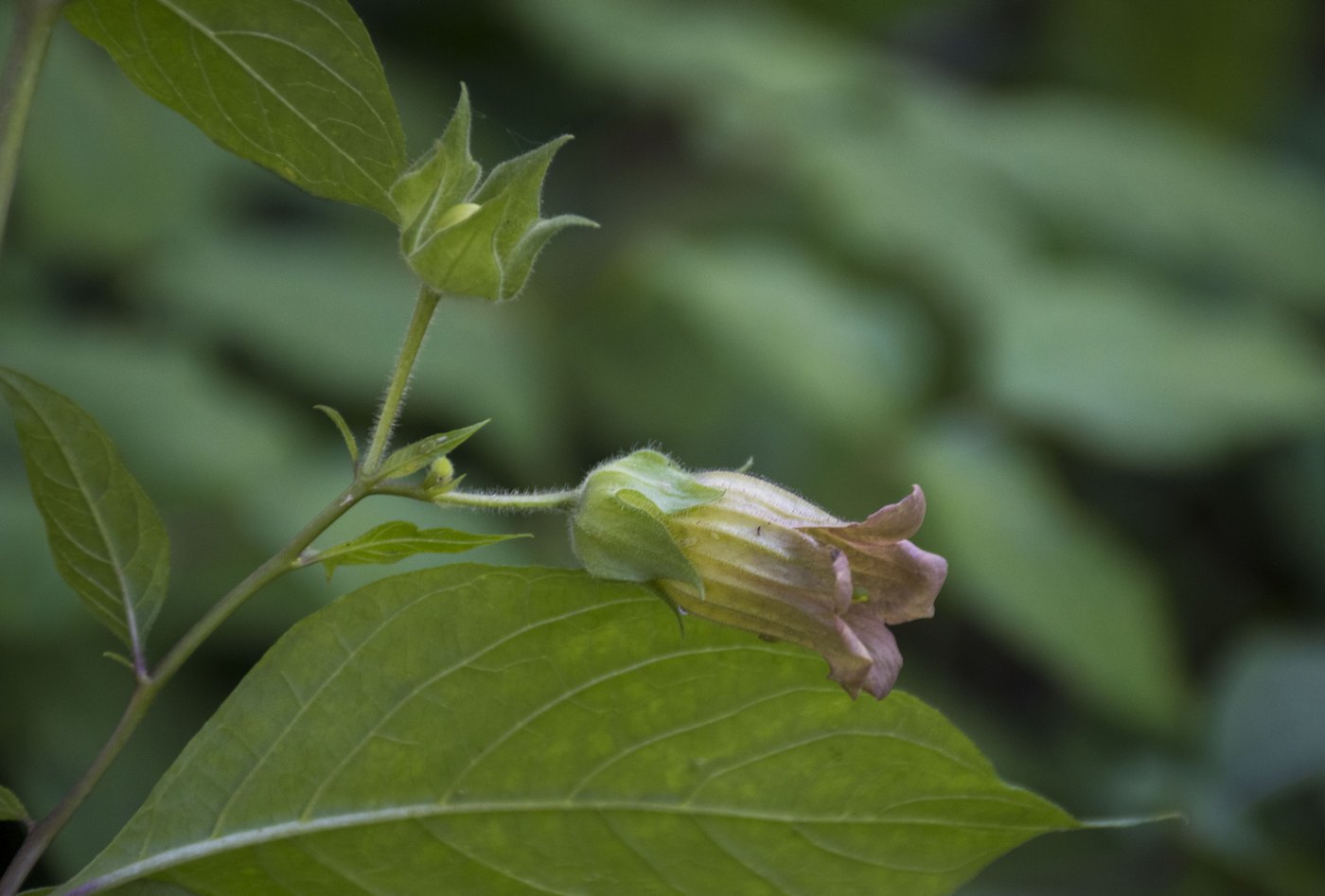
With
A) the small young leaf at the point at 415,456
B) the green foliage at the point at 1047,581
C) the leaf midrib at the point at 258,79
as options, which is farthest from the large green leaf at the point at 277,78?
the green foliage at the point at 1047,581

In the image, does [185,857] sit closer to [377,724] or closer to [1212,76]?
[377,724]

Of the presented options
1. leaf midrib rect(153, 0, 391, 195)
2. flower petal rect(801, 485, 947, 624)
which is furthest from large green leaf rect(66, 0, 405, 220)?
flower petal rect(801, 485, 947, 624)

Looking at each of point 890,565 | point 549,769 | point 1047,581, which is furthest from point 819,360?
point 549,769

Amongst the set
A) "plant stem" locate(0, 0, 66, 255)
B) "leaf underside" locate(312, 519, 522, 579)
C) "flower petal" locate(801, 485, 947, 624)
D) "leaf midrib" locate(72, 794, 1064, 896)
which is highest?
"plant stem" locate(0, 0, 66, 255)

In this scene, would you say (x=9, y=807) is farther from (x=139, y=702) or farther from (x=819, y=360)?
(x=819, y=360)

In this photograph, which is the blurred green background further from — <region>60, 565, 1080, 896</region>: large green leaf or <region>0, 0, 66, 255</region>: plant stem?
<region>0, 0, 66, 255</region>: plant stem

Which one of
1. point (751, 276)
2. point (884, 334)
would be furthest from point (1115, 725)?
point (751, 276)
